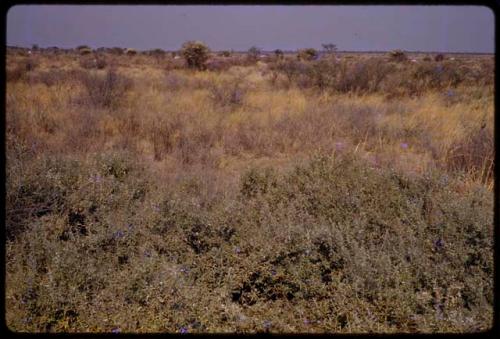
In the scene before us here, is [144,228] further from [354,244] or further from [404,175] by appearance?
[404,175]

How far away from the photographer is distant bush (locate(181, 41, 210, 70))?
20.2 meters

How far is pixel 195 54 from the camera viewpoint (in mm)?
20422

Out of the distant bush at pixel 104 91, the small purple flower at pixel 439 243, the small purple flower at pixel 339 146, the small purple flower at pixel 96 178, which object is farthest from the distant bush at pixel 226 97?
the small purple flower at pixel 439 243

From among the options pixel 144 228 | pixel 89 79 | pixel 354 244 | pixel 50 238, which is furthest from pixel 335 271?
pixel 89 79

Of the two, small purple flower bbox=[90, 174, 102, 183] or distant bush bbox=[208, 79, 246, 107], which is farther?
distant bush bbox=[208, 79, 246, 107]

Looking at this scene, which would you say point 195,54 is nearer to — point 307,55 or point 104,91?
point 307,55

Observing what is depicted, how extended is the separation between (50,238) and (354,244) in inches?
94.7

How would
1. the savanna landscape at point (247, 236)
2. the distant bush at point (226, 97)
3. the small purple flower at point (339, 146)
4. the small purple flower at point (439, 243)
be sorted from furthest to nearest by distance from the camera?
1. the distant bush at point (226, 97)
2. the small purple flower at point (339, 146)
3. the small purple flower at point (439, 243)
4. the savanna landscape at point (247, 236)

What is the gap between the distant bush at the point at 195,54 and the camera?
20.2 metres

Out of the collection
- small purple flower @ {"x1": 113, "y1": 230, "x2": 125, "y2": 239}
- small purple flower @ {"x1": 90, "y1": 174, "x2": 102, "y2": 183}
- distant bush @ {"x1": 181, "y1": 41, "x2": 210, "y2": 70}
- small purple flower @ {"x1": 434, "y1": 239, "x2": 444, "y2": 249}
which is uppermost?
distant bush @ {"x1": 181, "y1": 41, "x2": 210, "y2": 70}

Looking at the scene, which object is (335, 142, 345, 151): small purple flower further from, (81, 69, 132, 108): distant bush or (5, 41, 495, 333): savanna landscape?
(81, 69, 132, 108): distant bush

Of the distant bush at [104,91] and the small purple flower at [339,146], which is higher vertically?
the distant bush at [104,91]

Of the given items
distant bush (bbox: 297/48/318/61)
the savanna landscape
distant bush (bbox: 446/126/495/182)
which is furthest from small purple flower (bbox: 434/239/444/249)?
distant bush (bbox: 297/48/318/61)

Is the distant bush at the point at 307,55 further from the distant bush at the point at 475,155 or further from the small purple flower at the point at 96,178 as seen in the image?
the small purple flower at the point at 96,178
